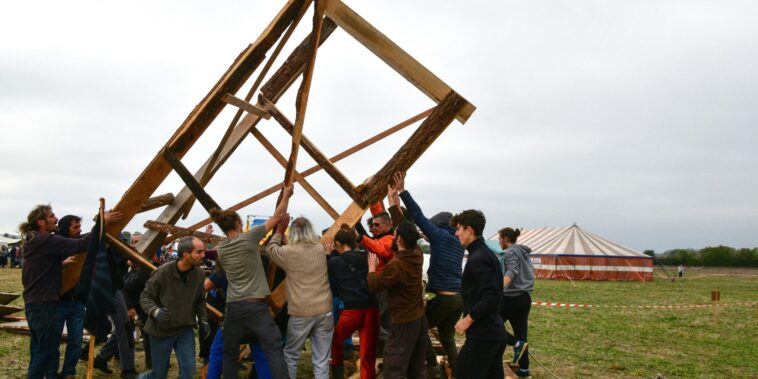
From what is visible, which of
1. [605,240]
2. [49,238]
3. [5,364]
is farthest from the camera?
[605,240]

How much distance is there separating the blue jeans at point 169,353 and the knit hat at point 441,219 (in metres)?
2.91

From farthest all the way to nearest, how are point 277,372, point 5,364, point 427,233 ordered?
1. point 5,364
2. point 427,233
3. point 277,372

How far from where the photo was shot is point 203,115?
5844mm

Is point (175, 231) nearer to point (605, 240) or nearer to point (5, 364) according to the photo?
point (5, 364)

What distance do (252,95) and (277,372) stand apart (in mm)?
2915

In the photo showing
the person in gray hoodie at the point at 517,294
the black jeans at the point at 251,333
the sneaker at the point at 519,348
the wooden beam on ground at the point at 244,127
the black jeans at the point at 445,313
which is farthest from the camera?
the person in gray hoodie at the point at 517,294

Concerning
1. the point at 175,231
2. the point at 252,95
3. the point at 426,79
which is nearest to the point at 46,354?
the point at 175,231

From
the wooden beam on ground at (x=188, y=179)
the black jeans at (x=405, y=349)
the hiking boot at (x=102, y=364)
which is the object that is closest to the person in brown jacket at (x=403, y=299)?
the black jeans at (x=405, y=349)

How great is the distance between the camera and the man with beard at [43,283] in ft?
18.8

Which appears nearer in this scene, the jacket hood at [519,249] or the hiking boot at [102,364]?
the hiking boot at [102,364]

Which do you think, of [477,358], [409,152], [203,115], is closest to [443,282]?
[409,152]

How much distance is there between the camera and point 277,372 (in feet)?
17.6

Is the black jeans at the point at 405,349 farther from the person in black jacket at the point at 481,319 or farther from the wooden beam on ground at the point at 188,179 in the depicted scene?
the wooden beam on ground at the point at 188,179

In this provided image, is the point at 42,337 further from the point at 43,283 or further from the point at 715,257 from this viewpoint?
the point at 715,257
